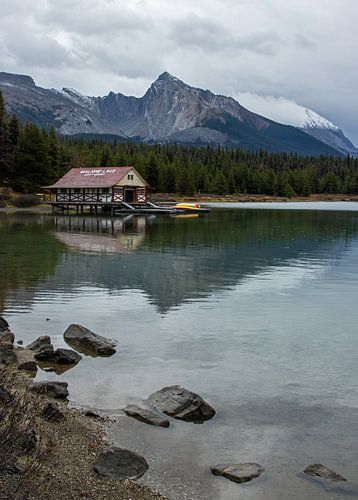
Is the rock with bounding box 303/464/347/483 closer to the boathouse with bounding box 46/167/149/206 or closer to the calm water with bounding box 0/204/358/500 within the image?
the calm water with bounding box 0/204/358/500

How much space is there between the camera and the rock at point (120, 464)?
7.68m

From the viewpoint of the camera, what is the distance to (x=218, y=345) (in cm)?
1513

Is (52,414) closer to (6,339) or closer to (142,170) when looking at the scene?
(6,339)

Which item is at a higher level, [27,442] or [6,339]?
[27,442]

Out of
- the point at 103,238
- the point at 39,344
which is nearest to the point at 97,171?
the point at 103,238

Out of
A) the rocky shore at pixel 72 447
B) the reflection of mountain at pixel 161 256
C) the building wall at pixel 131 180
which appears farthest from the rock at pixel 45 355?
the building wall at pixel 131 180

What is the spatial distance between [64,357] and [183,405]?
4.09 m

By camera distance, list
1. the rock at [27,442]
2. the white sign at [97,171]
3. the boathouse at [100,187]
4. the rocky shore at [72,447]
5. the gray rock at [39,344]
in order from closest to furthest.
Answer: the rocky shore at [72,447] < the rock at [27,442] < the gray rock at [39,344] < the boathouse at [100,187] < the white sign at [97,171]

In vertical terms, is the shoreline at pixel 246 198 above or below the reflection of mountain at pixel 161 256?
above

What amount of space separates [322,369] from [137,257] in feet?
67.8

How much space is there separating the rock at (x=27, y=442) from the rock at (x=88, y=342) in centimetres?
624

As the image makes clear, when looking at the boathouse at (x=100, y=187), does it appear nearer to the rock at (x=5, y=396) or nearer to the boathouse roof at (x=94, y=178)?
the boathouse roof at (x=94, y=178)

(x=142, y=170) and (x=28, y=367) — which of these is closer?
(x=28, y=367)

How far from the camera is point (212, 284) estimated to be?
2423cm
